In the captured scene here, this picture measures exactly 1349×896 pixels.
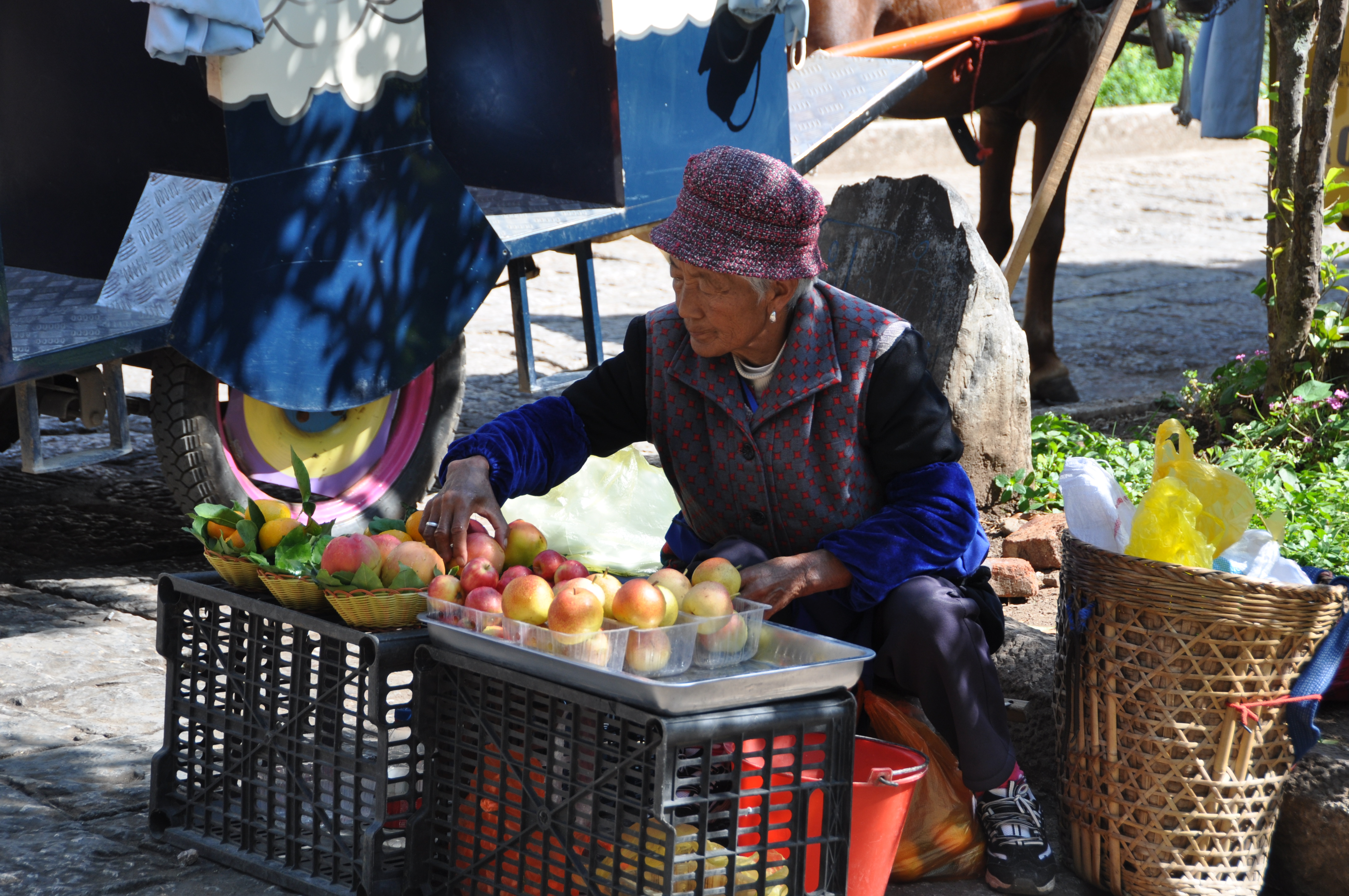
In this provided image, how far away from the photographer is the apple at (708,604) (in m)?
2.17

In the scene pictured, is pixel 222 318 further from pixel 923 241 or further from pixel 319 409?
pixel 923 241

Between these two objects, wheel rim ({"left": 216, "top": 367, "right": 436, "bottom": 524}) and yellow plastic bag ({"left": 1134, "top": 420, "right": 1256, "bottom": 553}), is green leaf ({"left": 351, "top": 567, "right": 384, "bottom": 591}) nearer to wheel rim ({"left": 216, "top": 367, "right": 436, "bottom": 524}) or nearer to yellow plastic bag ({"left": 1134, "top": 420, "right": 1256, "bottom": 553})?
yellow plastic bag ({"left": 1134, "top": 420, "right": 1256, "bottom": 553})

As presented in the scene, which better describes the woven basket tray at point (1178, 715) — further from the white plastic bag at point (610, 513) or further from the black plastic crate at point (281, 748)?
the white plastic bag at point (610, 513)

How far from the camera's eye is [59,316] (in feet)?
12.3

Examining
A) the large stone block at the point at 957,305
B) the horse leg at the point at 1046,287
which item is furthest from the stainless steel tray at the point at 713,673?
the horse leg at the point at 1046,287

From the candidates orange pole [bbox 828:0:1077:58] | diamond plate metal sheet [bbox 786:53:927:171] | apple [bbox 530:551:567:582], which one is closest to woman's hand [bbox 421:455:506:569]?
apple [bbox 530:551:567:582]

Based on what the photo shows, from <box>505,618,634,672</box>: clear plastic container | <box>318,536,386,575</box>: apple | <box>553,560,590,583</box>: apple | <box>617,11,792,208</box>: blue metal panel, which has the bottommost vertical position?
<box>505,618,634,672</box>: clear plastic container

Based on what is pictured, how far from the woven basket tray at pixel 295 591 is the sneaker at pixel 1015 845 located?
1.25 m

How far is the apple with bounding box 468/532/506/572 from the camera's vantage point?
2.42 m

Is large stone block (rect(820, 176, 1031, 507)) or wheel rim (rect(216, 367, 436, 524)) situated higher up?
large stone block (rect(820, 176, 1031, 507))

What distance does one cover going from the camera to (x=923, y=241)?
15.5ft

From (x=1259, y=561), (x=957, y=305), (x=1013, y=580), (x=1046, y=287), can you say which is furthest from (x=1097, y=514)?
(x=1046, y=287)

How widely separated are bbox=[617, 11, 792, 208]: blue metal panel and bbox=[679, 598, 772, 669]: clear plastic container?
262 cm

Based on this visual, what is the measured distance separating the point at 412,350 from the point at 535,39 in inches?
45.8
